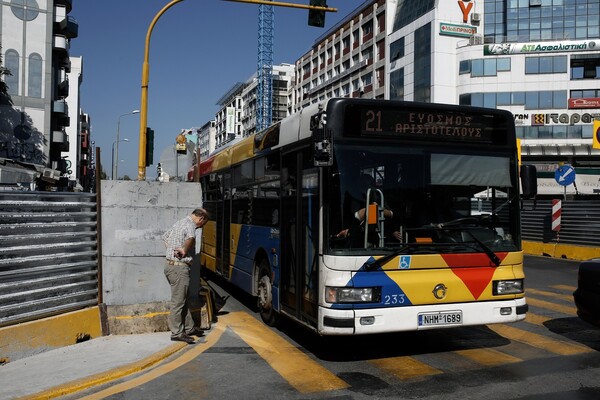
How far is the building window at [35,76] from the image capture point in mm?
41438

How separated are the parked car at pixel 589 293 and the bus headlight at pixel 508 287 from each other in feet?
3.43

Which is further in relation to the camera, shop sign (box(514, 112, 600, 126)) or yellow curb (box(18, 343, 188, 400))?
shop sign (box(514, 112, 600, 126))

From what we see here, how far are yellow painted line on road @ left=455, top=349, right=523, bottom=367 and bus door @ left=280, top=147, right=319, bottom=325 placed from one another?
78.1 inches

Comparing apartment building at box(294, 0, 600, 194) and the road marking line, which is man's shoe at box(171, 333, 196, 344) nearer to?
the road marking line

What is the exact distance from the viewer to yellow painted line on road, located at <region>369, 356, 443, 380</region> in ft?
20.4

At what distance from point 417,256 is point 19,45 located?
4180 cm

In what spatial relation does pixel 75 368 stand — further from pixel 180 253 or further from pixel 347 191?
pixel 347 191

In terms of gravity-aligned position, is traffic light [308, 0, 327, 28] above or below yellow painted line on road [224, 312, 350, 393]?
above

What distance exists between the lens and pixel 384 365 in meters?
6.59

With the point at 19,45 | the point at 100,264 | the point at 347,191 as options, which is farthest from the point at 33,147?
the point at 347,191

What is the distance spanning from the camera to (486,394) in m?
5.52

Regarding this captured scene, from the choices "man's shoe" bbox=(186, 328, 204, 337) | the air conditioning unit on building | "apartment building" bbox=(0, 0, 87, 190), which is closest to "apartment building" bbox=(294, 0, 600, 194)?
the air conditioning unit on building

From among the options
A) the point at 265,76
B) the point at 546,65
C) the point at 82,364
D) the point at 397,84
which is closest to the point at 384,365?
the point at 82,364

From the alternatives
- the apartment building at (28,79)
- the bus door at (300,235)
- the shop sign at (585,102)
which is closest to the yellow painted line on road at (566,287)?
the bus door at (300,235)
